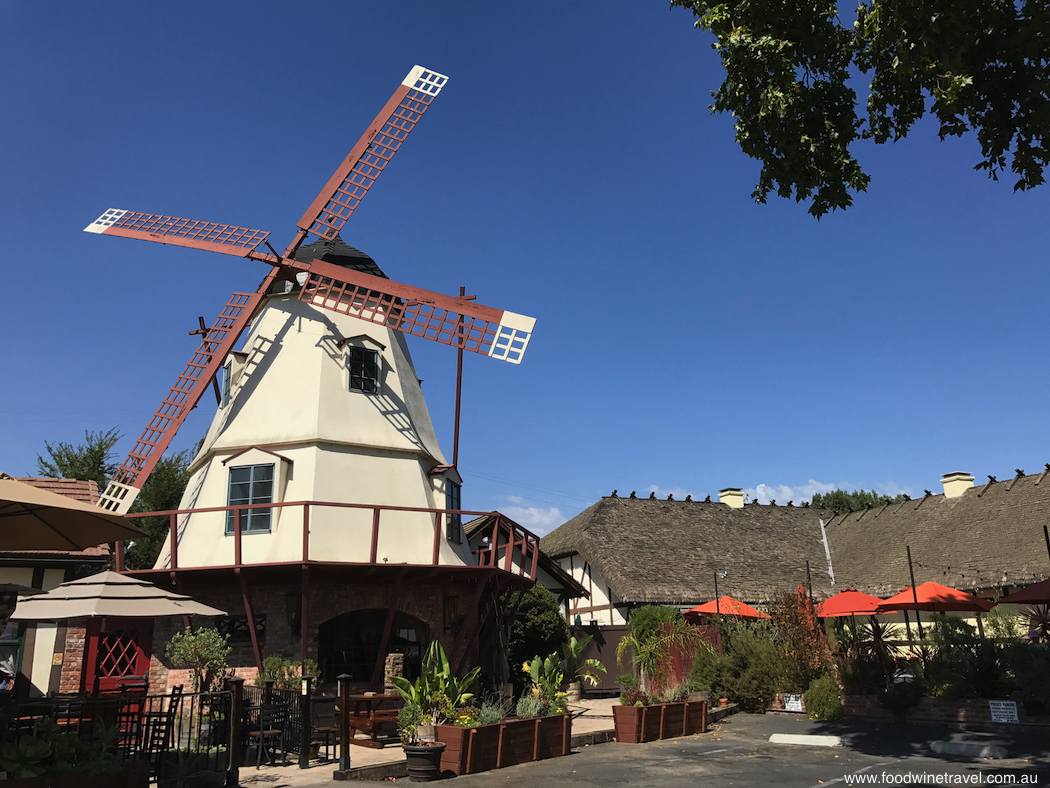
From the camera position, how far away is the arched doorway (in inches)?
598

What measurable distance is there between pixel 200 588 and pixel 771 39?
47.4 feet

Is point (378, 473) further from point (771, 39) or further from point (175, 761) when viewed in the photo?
point (771, 39)

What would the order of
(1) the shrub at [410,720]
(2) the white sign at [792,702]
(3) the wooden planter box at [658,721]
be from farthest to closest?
(2) the white sign at [792,702]
(3) the wooden planter box at [658,721]
(1) the shrub at [410,720]

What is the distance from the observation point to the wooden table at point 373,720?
41.2 feet

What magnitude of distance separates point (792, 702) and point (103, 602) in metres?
13.7

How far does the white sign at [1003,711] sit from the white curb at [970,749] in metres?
2.21

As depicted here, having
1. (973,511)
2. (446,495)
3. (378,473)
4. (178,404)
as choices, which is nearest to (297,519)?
(378,473)

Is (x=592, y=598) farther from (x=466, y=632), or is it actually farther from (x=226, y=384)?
(x=226, y=384)

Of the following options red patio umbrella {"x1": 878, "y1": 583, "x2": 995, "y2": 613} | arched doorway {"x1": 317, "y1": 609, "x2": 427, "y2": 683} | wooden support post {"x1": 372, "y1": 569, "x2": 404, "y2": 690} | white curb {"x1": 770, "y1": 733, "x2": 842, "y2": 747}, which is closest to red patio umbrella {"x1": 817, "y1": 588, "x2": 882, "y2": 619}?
red patio umbrella {"x1": 878, "y1": 583, "x2": 995, "y2": 613}

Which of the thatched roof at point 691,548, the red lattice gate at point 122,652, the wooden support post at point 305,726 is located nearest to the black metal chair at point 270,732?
the wooden support post at point 305,726

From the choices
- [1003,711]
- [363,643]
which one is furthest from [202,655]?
[1003,711]

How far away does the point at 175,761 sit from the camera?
818 centimetres

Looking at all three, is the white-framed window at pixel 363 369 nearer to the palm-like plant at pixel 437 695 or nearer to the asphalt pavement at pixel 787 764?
the palm-like plant at pixel 437 695

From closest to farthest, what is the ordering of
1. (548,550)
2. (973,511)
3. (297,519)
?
(297,519)
(973,511)
(548,550)
